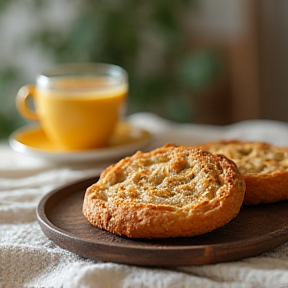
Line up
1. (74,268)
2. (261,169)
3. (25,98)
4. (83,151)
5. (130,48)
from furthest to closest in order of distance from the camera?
(130,48) < (25,98) < (83,151) < (261,169) < (74,268)

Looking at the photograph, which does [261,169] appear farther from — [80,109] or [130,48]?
[130,48]

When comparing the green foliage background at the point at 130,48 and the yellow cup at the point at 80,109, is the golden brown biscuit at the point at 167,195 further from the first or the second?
the green foliage background at the point at 130,48

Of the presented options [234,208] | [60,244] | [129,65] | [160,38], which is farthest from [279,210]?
[160,38]

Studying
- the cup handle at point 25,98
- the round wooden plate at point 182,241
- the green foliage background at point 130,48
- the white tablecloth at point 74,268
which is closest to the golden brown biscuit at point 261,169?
the round wooden plate at point 182,241

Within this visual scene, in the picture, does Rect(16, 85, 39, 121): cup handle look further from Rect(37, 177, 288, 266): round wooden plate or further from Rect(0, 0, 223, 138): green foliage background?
Rect(0, 0, 223, 138): green foliage background

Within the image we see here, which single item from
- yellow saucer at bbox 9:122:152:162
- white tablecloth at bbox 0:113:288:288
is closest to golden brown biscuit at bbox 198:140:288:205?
white tablecloth at bbox 0:113:288:288

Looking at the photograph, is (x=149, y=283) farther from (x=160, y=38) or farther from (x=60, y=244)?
(x=160, y=38)

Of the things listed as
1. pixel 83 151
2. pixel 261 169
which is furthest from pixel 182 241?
pixel 83 151
